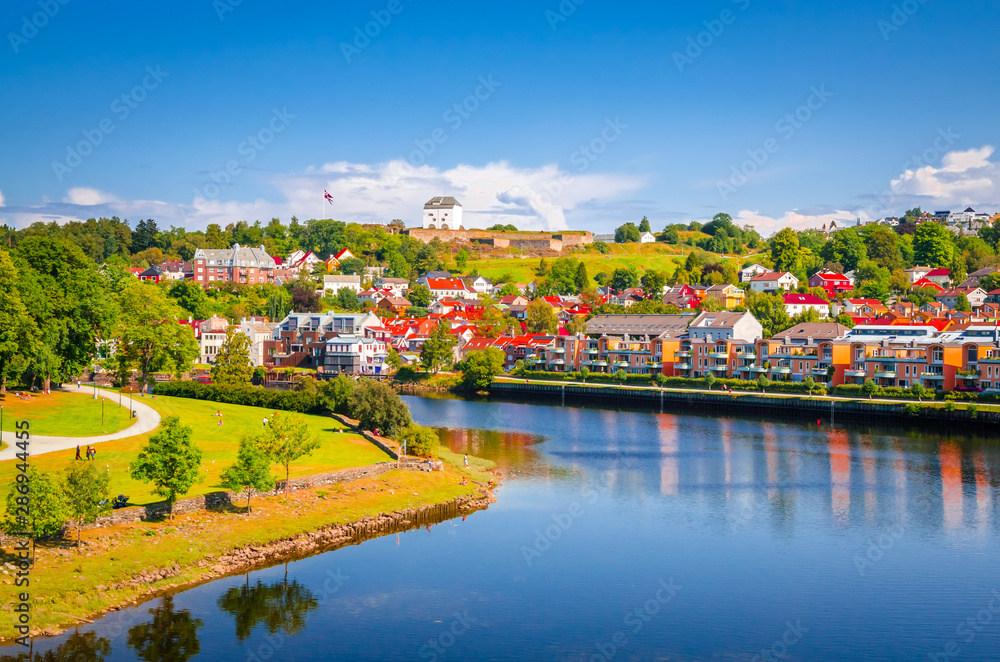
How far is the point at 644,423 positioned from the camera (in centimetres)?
6075

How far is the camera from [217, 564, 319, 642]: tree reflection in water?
2323cm

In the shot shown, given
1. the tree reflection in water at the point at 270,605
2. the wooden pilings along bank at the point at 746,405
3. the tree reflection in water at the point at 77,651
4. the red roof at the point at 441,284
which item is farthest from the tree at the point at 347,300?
the tree reflection in water at the point at 77,651

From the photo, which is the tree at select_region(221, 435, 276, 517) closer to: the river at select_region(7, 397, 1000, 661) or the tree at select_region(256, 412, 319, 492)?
the tree at select_region(256, 412, 319, 492)

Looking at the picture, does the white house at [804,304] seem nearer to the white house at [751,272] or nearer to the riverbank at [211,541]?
the white house at [751,272]

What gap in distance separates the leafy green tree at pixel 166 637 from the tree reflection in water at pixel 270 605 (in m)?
1.13

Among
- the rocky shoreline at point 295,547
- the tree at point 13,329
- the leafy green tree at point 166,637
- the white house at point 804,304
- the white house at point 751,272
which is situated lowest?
the leafy green tree at point 166,637

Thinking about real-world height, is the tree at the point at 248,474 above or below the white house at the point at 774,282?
below

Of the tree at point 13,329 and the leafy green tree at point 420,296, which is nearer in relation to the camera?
the tree at point 13,329

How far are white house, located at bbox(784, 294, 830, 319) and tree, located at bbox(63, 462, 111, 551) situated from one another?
9068 cm

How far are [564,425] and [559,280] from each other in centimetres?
8048

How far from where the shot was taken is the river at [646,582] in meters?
Result: 22.1

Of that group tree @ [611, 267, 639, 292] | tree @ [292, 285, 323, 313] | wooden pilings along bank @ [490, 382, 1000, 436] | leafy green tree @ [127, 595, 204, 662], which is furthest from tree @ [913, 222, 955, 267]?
leafy green tree @ [127, 595, 204, 662]

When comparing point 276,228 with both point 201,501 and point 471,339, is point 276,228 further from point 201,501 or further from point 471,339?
point 201,501

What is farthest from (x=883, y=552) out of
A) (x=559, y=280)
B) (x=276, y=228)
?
(x=276, y=228)
